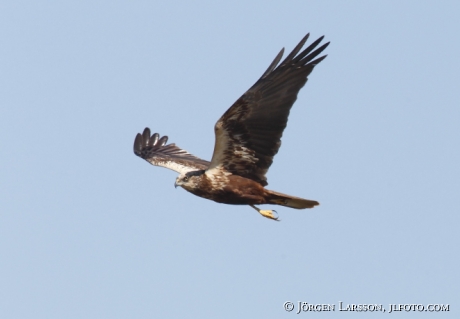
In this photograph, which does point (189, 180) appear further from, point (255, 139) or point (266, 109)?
point (266, 109)

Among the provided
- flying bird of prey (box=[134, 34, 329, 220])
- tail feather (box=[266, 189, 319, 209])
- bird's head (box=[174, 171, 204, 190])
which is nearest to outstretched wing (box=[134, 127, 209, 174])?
bird's head (box=[174, 171, 204, 190])

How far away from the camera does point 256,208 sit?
13.6 metres

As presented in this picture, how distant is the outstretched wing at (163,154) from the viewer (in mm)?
15172

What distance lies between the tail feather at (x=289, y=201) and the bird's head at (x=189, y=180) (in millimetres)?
1081

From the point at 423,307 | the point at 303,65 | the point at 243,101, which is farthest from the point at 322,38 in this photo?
the point at 423,307

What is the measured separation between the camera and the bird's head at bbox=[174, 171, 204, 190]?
1288 centimetres

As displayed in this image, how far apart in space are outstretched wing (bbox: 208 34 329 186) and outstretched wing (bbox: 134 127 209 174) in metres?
2.26

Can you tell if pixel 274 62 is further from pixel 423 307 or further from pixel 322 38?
pixel 423 307

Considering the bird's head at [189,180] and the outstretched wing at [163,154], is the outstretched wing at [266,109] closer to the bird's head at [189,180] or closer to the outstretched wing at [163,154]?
the bird's head at [189,180]

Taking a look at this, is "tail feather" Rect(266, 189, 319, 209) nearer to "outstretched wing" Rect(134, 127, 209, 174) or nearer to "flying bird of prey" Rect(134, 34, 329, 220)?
"flying bird of prey" Rect(134, 34, 329, 220)

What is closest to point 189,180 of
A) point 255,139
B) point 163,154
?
point 255,139

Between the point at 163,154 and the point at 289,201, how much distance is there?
437 cm

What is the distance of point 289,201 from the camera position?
1284 centimetres

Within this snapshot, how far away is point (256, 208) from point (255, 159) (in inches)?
47.0
